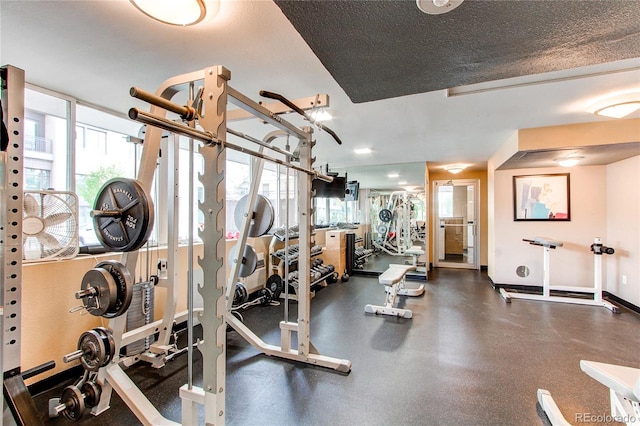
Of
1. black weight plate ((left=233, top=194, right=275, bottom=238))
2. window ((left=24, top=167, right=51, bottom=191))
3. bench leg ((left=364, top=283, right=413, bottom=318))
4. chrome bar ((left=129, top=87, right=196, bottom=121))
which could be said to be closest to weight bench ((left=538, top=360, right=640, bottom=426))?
bench leg ((left=364, top=283, right=413, bottom=318))

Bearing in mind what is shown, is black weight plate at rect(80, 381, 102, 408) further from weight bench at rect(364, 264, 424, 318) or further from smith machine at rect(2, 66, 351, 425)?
weight bench at rect(364, 264, 424, 318)

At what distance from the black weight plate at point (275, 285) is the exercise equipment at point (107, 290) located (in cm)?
262

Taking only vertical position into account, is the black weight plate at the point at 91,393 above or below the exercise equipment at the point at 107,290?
below

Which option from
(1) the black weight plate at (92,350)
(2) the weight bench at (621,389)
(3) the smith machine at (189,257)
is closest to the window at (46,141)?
(3) the smith machine at (189,257)

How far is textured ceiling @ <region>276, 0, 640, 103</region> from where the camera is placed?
94 cm

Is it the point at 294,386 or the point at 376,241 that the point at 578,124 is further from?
the point at 376,241

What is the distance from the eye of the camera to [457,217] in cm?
697

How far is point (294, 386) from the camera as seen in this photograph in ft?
6.95

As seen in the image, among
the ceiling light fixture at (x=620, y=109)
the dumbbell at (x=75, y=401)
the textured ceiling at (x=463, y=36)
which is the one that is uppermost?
the ceiling light fixture at (x=620, y=109)

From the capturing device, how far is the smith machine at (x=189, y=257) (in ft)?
4.27

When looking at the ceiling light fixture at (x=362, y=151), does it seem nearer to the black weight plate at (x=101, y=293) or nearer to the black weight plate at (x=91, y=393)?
the black weight plate at (x=101, y=293)

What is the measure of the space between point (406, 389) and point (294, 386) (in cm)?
83

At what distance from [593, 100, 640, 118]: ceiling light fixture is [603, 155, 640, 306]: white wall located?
1.79 metres

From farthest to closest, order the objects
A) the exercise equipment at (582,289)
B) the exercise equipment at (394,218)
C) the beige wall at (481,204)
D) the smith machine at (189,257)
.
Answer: the exercise equipment at (394,218) → the beige wall at (481,204) → the exercise equipment at (582,289) → the smith machine at (189,257)
